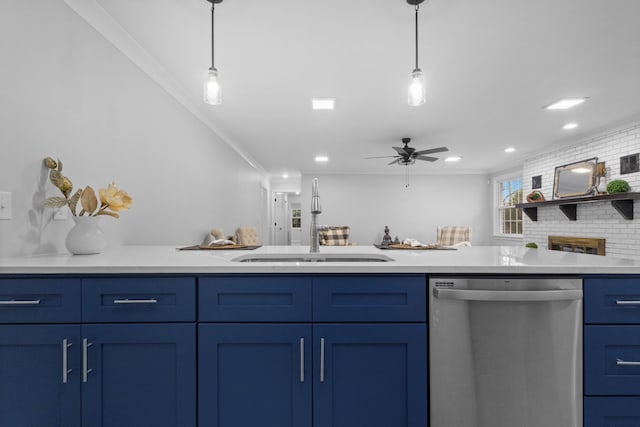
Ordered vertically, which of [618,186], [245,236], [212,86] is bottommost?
[245,236]

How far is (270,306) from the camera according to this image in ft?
3.89

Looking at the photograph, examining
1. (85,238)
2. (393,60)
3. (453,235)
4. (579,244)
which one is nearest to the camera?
(85,238)

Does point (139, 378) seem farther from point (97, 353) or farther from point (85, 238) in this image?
point (85, 238)

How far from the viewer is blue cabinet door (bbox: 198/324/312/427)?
1.16 metres

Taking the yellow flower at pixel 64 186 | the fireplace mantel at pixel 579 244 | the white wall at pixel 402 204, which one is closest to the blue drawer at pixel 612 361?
the yellow flower at pixel 64 186

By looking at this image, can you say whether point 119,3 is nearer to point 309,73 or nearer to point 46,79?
point 46,79

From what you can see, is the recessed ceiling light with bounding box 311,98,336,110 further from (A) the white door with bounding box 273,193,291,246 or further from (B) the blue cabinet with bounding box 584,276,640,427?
(A) the white door with bounding box 273,193,291,246

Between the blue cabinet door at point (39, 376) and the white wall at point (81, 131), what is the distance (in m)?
0.51

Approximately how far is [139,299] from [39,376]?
1.43 ft

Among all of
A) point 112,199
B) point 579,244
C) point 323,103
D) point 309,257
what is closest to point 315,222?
point 309,257

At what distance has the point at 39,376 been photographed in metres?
1.13

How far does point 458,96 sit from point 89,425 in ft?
12.1

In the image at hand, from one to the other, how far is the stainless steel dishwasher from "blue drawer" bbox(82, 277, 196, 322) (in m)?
0.95

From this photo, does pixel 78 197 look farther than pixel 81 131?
No
